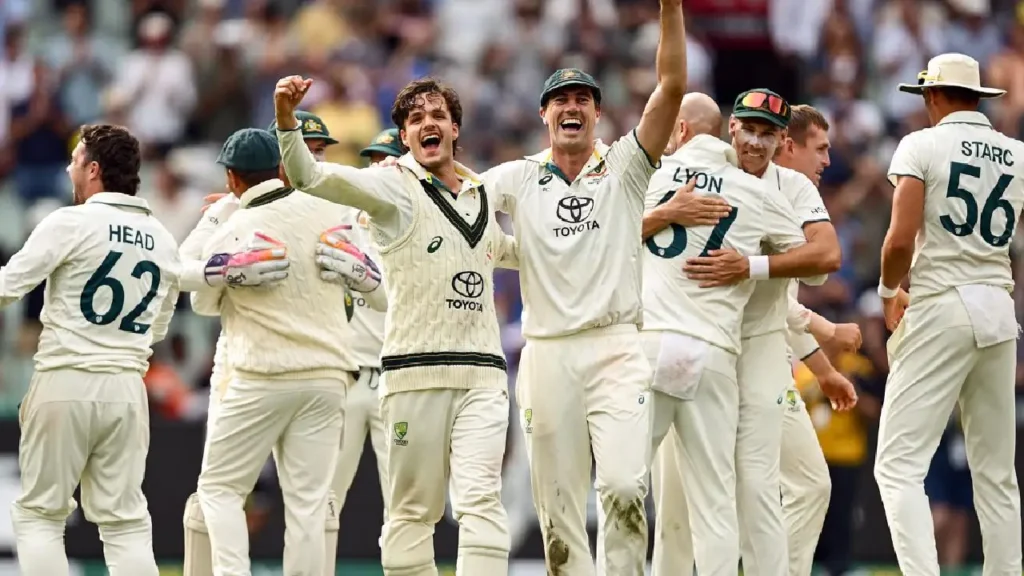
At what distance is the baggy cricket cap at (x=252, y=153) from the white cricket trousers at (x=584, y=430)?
6.58 feet

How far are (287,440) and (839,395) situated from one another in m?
3.20

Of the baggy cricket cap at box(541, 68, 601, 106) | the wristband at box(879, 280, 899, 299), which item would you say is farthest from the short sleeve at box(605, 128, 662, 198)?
the wristband at box(879, 280, 899, 299)

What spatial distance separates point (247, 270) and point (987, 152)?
4045 millimetres

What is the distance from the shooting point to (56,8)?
1959 centimetres

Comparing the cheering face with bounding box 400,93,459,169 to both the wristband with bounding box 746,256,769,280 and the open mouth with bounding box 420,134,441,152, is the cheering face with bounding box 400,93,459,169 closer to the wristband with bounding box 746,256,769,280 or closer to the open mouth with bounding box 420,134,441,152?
the open mouth with bounding box 420,134,441,152

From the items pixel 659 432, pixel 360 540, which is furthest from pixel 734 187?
pixel 360 540

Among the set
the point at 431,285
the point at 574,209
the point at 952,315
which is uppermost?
the point at 574,209

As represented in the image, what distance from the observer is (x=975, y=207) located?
9961mm

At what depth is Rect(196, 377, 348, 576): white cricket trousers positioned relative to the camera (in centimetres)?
997

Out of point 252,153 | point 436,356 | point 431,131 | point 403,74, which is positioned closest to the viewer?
point 436,356

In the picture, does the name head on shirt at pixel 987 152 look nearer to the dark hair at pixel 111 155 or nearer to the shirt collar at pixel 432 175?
the shirt collar at pixel 432 175

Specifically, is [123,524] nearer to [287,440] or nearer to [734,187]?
[287,440]

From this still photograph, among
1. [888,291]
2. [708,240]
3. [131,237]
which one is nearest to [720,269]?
[708,240]

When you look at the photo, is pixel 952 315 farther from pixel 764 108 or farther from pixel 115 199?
pixel 115 199
